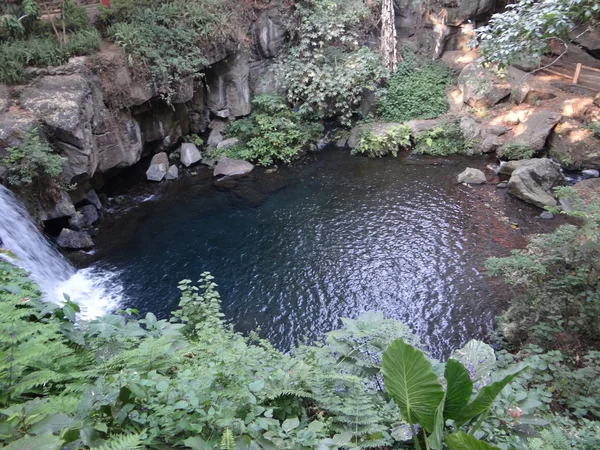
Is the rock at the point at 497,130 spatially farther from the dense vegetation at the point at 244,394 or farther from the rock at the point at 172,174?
the dense vegetation at the point at 244,394

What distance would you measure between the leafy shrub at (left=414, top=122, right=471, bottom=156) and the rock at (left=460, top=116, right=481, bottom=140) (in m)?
0.15

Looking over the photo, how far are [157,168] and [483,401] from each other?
41.2 ft

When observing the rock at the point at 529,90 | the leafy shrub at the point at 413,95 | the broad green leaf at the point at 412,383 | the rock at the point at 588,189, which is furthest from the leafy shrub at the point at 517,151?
the broad green leaf at the point at 412,383

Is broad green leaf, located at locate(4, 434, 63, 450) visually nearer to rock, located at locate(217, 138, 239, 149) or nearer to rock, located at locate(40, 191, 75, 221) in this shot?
rock, located at locate(40, 191, 75, 221)

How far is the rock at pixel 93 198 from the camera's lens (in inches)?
432

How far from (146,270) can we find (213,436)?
748 cm

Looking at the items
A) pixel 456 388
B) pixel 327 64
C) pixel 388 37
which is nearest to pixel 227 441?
pixel 456 388

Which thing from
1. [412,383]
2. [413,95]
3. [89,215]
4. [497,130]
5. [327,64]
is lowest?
[89,215]

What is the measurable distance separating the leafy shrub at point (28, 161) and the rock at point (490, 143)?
12.7 meters

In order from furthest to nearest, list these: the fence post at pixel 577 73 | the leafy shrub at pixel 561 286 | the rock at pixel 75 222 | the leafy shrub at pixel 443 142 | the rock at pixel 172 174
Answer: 1. the leafy shrub at pixel 443 142
2. the fence post at pixel 577 73
3. the rock at pixel 172 174
4. the rock at pixel 75 222
5. the leafy shrub at pixel 561 286

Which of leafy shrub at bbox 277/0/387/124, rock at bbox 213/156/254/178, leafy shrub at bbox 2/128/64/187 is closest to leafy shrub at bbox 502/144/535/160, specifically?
leafy shrub at bbox 277/0/387/124

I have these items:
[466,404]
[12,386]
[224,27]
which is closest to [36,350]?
[12,386]

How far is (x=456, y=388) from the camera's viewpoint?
2691mm

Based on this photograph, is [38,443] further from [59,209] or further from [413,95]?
[413,95]
